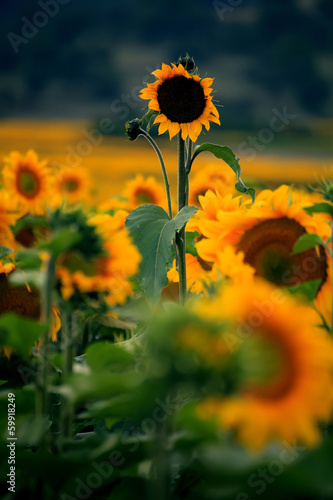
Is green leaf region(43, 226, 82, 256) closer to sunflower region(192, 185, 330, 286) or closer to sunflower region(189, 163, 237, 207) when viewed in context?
sunflower region(192, 185, 330, 286)

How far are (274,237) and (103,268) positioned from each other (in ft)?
0.93

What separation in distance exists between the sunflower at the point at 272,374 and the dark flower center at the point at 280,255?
0.23m

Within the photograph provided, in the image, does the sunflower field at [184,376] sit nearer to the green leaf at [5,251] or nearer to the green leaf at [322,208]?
the green leaf at [322,208]

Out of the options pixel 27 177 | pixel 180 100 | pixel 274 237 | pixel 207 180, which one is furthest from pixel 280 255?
pixel 27 177

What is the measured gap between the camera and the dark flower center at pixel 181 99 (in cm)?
98

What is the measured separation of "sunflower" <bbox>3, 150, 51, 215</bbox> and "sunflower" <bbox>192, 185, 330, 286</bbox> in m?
1.52

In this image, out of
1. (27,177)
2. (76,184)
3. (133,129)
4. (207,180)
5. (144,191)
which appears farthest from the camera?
(76,184)

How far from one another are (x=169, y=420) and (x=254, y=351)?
0.09 metres

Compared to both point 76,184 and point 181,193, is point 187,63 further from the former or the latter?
point 76,184

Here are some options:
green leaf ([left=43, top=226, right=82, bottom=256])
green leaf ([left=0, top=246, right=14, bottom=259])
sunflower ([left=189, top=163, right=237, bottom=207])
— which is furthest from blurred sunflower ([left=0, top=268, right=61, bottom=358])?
sunflower ([left=189, top=163, right=237, bottom=207])

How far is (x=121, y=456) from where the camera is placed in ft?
1.45

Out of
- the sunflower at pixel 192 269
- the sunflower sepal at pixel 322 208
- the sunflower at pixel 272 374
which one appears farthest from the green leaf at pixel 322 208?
the sunflower at pixel 192 269

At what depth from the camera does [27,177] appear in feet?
7.09

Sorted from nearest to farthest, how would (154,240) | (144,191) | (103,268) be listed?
(103,268) < (154,240) < (144,191)
